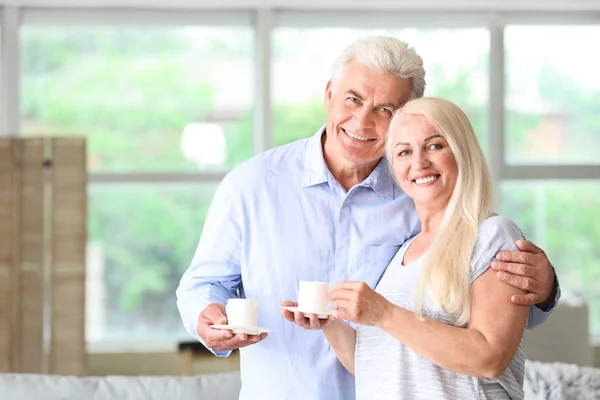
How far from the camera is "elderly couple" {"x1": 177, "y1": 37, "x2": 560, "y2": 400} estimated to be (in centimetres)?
180

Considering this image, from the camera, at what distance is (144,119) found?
6453mm

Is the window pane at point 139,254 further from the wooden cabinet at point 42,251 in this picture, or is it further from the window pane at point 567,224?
the window pane at point 567,224

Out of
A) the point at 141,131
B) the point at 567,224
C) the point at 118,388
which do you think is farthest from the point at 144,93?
the point at 118,388

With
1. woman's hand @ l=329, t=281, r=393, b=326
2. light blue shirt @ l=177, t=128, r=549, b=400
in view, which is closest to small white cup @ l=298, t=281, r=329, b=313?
woman's hand @ l=329, t=281, r=393, b=326

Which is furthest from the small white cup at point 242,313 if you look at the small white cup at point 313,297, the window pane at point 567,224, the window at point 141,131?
the window pane at point 567,224

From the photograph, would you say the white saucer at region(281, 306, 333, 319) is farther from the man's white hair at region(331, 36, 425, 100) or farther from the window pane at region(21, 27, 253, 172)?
the window pane at region(21, 27, 253, 172)

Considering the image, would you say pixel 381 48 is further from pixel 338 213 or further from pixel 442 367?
pixel 442 367

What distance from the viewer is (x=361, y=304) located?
1783 millimetres

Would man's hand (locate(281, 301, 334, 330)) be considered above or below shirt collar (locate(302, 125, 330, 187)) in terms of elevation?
below

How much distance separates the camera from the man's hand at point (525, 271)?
1803 millimetres

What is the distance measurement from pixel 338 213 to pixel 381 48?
42 cm

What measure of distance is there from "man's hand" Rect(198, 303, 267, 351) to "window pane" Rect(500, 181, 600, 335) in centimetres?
485

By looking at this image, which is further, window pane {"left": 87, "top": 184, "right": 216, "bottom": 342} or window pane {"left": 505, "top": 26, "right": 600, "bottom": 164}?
window pane {"left": 505, "top": 26, "right": 600, "bottom": 164}

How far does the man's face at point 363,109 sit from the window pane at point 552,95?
4.62m
